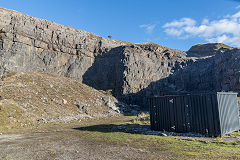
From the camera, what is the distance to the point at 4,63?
131 feet

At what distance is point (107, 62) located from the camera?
191ft

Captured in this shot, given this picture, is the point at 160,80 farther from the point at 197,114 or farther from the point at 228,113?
the point at 197,114

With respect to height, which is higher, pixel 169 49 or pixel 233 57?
pixel 169 49

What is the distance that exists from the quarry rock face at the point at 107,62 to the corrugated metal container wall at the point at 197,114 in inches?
1277

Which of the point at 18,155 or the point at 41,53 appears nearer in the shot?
the point at 18,155

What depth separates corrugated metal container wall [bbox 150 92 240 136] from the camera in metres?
15.8

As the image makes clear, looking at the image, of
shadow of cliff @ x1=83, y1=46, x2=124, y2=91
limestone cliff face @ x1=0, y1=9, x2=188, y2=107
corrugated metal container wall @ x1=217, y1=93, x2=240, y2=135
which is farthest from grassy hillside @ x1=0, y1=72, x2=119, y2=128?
corrugated metal container wall @ x1=217, y1=93, x2=240, y2=135

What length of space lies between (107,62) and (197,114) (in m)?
44.2

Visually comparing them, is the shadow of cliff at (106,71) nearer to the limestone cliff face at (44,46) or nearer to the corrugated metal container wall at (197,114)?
the limestone cliff face at (44,46)

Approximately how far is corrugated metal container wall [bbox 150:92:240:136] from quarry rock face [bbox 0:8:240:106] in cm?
3243

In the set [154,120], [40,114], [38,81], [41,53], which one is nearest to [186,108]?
[154,120]

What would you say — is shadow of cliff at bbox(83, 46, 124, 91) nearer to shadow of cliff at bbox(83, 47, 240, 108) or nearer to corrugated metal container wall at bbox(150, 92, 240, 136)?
shadow of cliff at bbox(83, 47, 240, 108)

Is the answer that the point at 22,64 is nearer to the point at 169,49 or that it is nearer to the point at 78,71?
the point at 78,71

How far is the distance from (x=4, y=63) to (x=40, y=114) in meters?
21.0
